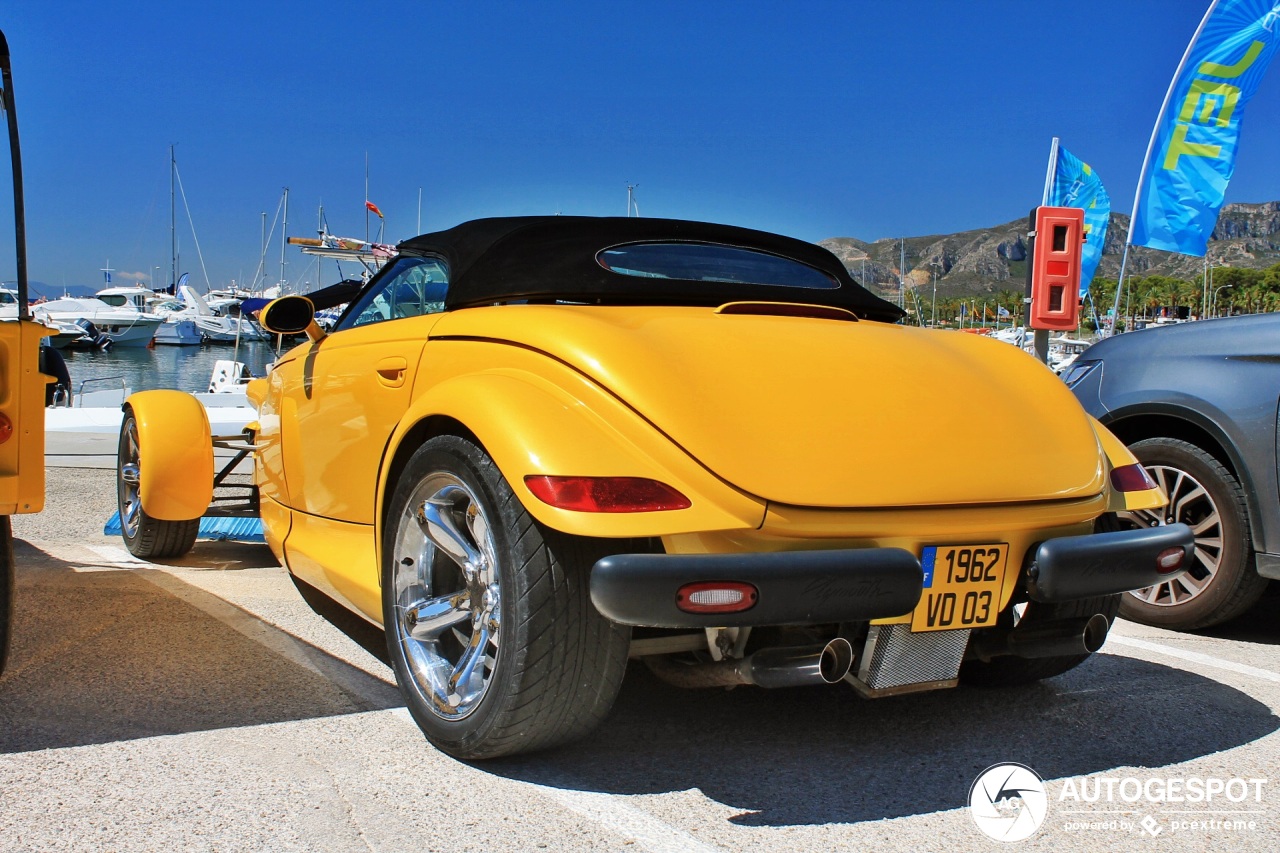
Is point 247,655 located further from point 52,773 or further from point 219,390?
point 219,390

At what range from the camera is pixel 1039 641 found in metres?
2.67

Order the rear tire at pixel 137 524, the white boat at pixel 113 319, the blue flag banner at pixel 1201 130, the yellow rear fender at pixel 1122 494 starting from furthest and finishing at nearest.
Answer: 1. the white boat at pixel 113 319
2. the blue flag banner at pixel 1201 130
3. the rear tire at pixel 137 524
4. the yellow rear fender at pixel 1122 494

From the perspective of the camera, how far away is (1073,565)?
2.43m

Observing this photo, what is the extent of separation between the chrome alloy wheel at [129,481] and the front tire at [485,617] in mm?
2767

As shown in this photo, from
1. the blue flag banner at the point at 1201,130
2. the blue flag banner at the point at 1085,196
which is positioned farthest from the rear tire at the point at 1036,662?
the blue flag banner at the point at 1085,196

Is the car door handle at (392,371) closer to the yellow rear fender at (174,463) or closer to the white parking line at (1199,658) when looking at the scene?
the yellow rear fender at (174,463)

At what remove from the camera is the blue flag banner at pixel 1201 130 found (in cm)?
1116

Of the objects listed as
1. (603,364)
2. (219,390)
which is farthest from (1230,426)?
(219,390)

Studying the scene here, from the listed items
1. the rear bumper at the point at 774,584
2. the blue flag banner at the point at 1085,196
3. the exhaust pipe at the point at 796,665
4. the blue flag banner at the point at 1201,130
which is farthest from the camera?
the blue flag banner at the point at 1085,196

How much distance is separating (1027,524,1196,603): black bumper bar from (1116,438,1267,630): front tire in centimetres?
155

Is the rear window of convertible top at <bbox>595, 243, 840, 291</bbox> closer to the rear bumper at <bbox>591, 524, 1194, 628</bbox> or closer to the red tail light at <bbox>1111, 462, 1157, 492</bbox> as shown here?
the red tail light at <bbox>1111, 462, 1157, 492</bbox>

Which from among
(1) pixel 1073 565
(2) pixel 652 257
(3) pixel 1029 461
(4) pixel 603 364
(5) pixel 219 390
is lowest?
(5) pixel 219 390

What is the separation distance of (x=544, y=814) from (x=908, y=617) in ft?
2.99

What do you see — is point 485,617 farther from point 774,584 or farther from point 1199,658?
point 1199,658
